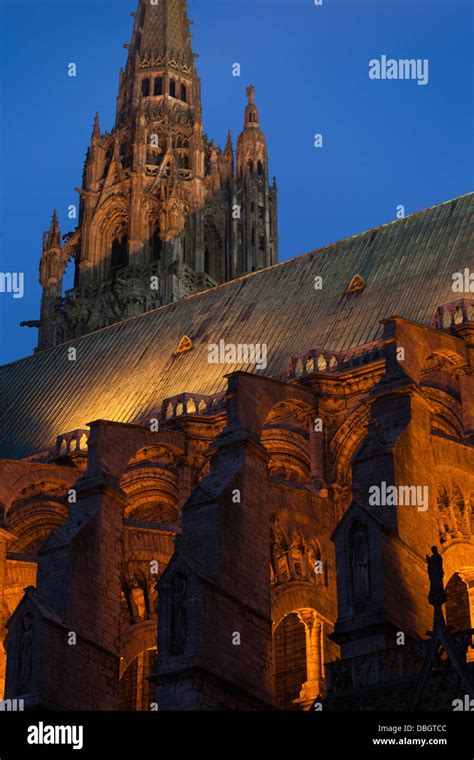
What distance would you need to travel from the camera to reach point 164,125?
68375mm

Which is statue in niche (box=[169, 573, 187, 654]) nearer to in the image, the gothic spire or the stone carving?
the stone carving

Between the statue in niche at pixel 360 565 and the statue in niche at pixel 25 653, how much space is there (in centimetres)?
690

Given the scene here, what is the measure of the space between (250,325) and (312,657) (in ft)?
42.2

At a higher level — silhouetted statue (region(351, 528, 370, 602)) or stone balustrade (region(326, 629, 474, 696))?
silhouetted statue (region(351, 528, 370, 602))

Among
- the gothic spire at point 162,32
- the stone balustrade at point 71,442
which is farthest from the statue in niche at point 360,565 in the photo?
the gothic spire at point 162,32

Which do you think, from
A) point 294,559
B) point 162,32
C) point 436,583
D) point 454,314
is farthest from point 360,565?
point 162,32

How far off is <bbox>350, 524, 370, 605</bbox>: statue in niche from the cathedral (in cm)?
4

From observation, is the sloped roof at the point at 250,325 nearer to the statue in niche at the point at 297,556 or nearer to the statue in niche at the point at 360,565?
the statue in niche at the point at 297,556

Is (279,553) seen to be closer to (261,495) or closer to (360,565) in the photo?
(261,495)

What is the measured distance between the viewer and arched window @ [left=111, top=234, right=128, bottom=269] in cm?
6544

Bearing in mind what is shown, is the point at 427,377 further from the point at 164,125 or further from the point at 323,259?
the point at 164,125

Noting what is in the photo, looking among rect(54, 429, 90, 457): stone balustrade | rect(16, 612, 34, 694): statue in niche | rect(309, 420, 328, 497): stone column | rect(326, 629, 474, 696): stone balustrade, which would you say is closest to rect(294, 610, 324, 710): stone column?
rect(309, 420, 328, 497): stone column

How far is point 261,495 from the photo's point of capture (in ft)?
108

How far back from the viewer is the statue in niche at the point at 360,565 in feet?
92.5
